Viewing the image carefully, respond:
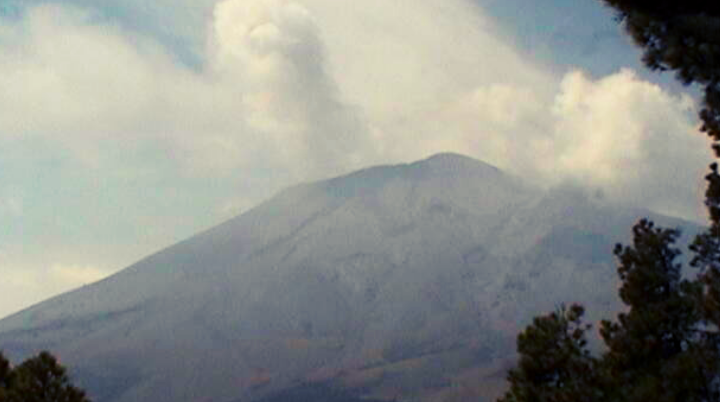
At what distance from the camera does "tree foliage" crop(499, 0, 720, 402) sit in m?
20.7

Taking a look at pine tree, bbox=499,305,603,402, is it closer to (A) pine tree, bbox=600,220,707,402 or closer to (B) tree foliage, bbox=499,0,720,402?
(B) tree foliage, bbox=499,0,720,402

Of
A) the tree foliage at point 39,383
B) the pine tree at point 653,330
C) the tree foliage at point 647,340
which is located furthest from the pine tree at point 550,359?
the tree foliage at point 39,383

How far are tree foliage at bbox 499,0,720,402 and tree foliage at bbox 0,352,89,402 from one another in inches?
479

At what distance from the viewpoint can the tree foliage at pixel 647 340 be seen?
20719 millimetres

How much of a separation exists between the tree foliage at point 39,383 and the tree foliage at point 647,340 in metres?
12.2

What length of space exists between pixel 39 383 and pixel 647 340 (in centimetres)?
1567

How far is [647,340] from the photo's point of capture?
901 inches

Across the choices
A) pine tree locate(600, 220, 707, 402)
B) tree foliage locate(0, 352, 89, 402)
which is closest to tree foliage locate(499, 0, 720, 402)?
pine tree locate(600, 220, 707, 402)

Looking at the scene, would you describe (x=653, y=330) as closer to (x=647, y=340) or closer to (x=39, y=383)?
Answer: (x=647, y=340)

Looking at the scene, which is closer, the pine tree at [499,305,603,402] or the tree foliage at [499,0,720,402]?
the tree foliage at [499,0,720,402]

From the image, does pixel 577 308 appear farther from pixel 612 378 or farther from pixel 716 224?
pixel 716 224

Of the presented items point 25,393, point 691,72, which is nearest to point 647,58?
point 691,72

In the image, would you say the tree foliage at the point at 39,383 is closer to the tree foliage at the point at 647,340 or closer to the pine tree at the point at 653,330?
the tree foliage at the point at 647,340

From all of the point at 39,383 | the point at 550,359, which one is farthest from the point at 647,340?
the point at 39,383
